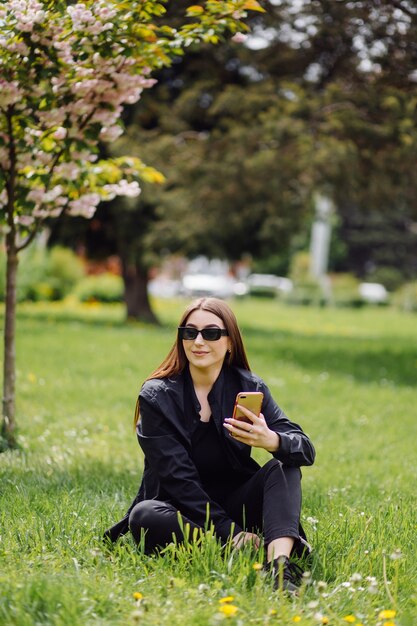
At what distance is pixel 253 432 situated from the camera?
343cm

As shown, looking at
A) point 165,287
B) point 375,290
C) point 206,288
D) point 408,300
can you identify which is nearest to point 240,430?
point 408,300

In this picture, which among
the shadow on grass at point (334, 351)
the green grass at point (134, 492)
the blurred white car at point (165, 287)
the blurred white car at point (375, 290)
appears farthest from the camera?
the blurred white car at point (165, 287)

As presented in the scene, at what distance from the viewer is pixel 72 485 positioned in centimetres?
479

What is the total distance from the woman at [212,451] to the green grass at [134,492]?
0.16 m

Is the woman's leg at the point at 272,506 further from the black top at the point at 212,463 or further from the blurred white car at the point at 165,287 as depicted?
the blurred white car at the point at 165,287

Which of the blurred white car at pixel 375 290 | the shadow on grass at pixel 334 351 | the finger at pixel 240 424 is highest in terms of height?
the finger at pixel 240 424

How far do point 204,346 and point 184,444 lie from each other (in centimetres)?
42

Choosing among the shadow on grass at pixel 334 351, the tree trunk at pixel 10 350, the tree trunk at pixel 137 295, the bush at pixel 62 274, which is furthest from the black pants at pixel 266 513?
the bush at pixel 62 274

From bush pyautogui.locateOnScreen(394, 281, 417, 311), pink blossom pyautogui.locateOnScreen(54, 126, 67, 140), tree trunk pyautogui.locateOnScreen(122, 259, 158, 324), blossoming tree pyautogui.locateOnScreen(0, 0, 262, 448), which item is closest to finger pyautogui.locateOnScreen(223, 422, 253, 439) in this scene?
blossoming tree pyautogui.locateOnScreen(0, 0, 262, 448)

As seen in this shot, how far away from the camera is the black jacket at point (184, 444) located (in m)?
3.53

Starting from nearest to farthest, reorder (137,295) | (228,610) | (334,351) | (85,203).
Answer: (228,610)
(85,203)
(334,351)
(137,295)

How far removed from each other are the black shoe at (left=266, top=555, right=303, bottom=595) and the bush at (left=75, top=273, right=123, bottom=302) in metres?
23.6

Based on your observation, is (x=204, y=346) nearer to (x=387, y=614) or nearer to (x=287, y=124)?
(x=387, y=614)

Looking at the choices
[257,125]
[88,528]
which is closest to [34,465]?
[88,528]
